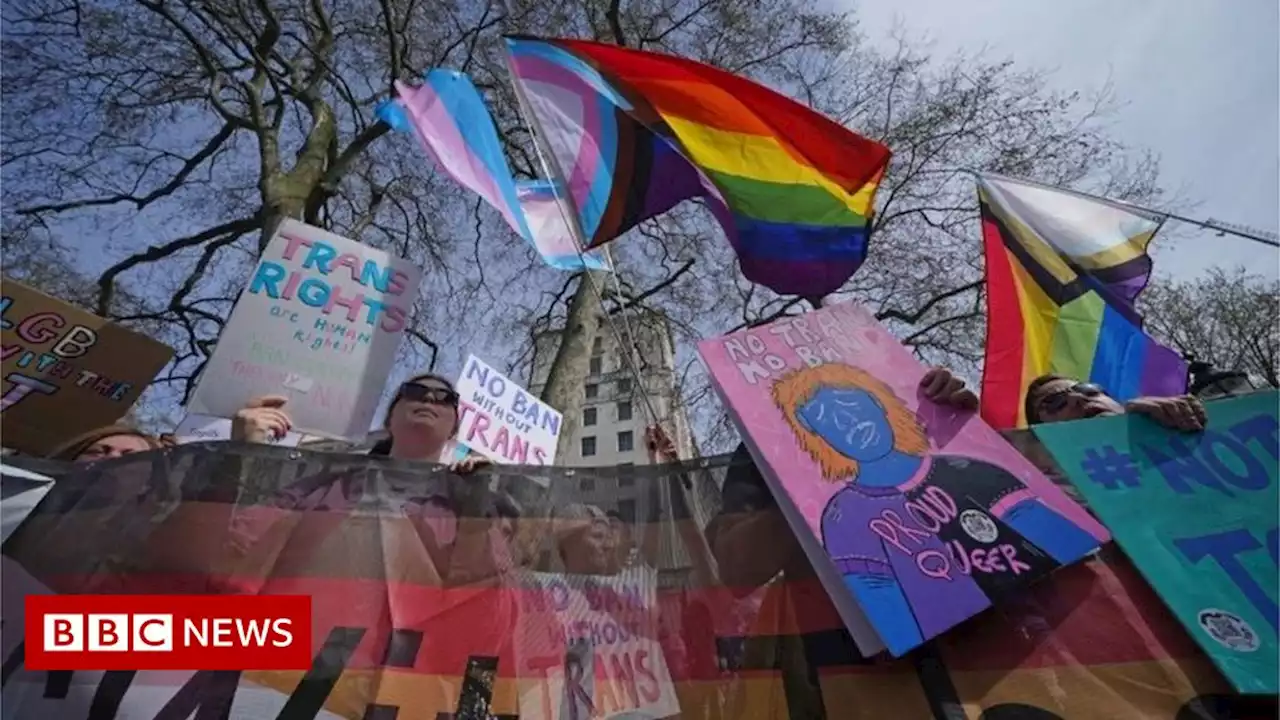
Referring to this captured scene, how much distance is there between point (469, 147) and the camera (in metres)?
4.24

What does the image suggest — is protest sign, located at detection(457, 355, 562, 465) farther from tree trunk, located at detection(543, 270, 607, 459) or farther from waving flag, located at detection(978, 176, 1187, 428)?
waving flag, located at detection(978, 176, 1187, 428)

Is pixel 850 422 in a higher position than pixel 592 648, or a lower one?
higher

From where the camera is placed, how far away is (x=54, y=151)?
27.1 ft

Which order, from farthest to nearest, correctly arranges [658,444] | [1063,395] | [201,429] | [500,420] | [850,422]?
[500,420] < [201,429] < [658,444] < [1063,395] < [850,422]

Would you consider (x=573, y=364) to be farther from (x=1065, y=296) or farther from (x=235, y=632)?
(x=235, y=632)

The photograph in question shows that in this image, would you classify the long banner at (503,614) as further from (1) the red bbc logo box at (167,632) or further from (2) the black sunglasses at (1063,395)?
(2) the black sunglasses at (1063,395)

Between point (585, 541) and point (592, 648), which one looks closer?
point (592, 648)

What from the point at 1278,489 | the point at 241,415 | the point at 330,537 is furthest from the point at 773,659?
the point at 241,415

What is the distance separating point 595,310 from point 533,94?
492cm

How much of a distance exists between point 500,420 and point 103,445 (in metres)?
2.69

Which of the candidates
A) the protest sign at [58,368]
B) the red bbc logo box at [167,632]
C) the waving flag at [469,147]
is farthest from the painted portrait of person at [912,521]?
the waving flag at [469,147]

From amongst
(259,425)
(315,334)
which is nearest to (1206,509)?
(259,425)

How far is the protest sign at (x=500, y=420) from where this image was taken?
179 inches

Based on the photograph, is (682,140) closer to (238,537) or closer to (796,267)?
(796,267)
